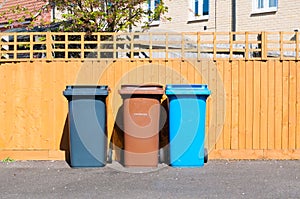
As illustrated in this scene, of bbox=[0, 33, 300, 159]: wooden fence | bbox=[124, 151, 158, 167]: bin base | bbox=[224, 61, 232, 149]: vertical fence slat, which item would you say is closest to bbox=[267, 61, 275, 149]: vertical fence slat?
bbox=[0, 33, 300, 159]: wooden fence

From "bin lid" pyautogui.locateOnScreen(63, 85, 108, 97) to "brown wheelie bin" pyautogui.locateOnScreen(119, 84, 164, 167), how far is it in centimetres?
34

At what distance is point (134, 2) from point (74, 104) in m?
3.83

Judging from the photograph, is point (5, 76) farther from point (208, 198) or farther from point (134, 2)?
point (208, 198)

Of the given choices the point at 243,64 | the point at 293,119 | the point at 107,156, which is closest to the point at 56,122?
the point at 107,156

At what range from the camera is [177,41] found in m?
9.83

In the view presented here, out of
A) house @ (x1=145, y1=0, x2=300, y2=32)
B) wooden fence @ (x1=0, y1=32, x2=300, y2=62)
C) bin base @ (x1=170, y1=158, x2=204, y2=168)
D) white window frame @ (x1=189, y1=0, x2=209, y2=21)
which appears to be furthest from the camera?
white window frame @ (x1=189, y1=0, x2=209, y2=21)

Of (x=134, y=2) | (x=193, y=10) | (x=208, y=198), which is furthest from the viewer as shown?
(x=193, y=10)

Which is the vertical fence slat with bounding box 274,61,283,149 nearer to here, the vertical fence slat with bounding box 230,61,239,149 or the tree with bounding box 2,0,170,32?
the vertical fence slat with bounding box 230,61,239,149

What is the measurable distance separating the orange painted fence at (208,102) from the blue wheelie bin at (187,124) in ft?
2.49

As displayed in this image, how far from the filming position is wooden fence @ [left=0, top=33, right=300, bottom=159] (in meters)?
9.70

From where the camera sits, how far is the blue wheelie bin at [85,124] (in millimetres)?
8945

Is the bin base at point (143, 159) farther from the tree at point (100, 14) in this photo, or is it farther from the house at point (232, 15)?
the house at point (232, 15)

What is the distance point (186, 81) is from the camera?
9719 millimetres

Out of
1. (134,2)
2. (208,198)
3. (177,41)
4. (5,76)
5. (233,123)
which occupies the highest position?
(134,2)
